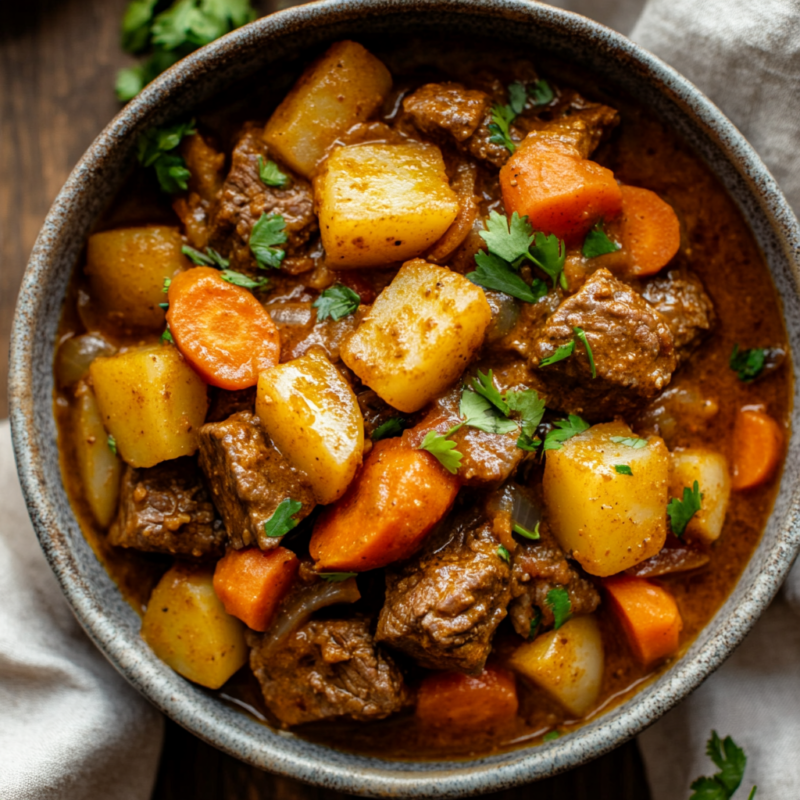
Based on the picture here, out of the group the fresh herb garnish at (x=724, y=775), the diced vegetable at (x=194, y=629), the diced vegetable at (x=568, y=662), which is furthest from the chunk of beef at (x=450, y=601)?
the fresh herb garnish at (x=724, y=775)

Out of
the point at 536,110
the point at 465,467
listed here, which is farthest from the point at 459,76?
the point at 465,467

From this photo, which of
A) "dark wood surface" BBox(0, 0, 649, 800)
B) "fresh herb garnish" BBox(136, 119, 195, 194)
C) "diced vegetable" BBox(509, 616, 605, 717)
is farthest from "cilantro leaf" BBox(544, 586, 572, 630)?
"dark wood surface" BBox(0, 0, 649, 800)

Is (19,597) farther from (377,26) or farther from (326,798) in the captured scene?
(377,26)

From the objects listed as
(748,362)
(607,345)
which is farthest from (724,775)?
(607,345)

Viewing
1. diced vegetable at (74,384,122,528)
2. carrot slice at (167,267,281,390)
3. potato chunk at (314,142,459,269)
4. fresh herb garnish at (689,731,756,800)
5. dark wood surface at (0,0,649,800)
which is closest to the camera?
potato chunk at (314,142,459,269)

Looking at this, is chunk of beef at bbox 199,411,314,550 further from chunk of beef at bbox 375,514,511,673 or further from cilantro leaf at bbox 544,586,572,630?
cilantro leaf at bbox 544,586,572,630

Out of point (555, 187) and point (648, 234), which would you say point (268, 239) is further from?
point (648, 234)

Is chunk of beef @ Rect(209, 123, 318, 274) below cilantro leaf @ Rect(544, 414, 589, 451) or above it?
above
